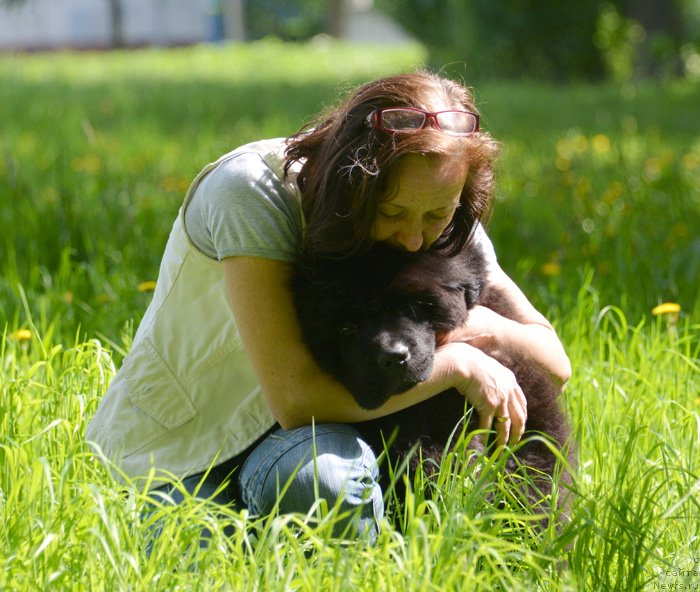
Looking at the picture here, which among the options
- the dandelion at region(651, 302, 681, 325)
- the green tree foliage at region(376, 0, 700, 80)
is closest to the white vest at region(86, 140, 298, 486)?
the dandelion at region(651, 302, 681, 325)

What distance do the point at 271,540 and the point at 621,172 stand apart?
15.1ft

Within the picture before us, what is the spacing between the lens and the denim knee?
2.22 meters

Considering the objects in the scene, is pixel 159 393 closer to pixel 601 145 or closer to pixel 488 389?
pixel 488 389

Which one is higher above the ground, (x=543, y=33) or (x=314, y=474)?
(x=314, y=474)

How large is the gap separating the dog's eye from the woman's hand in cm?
22

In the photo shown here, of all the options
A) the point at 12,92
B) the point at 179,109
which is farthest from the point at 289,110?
the point at 12,92

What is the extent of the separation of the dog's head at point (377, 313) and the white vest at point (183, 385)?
276mm

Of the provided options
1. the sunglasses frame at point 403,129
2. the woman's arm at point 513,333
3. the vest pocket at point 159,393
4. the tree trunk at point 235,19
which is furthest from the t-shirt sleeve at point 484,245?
the tree trunk at point 235,19

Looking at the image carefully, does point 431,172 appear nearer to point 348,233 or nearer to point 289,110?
point 348,233

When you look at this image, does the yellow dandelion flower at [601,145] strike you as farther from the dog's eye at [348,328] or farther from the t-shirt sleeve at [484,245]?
the dog's eye at [348,328]

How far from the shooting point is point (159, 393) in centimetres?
251

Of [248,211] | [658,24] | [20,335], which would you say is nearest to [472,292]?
[248,211]

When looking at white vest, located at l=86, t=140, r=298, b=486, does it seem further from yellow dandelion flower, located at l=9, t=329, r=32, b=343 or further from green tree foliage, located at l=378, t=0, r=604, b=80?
green tree foliage, located at l=378, t=0, r=604, b=80

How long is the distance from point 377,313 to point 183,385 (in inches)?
23.4
